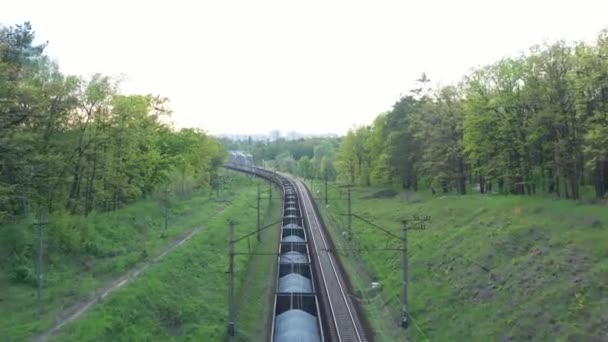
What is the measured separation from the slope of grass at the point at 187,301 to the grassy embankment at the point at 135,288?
0.05m

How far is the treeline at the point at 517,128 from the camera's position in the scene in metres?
35.3

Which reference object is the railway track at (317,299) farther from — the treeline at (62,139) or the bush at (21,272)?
the treeline at (62,139)

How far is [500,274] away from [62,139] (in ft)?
106

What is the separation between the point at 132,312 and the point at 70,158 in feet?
59.6

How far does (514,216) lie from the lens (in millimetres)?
35094

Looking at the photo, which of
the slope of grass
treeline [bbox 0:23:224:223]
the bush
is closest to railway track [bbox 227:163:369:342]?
the slope of grass

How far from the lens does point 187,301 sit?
29.5 metres

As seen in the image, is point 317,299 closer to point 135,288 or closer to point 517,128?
point 135,288

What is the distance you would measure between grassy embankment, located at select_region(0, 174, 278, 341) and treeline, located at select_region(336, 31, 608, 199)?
25129 millimetres

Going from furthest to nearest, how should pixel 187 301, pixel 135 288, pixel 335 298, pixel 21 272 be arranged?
1. pixel 335 298
2. pixel 187 301
3. pixel 135 288
4. pixel 21 272

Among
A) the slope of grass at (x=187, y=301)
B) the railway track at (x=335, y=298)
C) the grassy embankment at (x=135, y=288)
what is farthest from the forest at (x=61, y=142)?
the railway track at (x=335, y=298)

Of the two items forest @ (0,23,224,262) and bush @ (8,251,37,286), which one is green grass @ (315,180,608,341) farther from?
forest @ (0,23,224,262)

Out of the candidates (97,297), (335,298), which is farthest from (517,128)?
(97,297)

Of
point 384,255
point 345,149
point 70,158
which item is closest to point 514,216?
point 384,255
